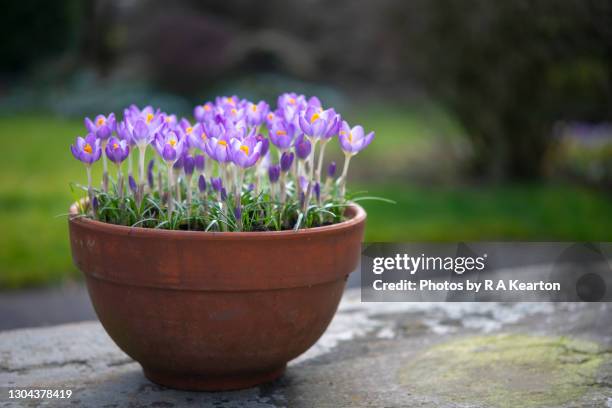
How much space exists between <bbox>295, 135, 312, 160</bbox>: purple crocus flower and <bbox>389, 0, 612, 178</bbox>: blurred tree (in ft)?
12.4

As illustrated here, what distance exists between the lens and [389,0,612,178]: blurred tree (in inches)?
211

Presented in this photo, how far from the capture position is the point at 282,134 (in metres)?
2.05

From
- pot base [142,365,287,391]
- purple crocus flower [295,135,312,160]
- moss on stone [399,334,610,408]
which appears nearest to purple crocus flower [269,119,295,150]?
purple crocus flower [295,135,312,160]

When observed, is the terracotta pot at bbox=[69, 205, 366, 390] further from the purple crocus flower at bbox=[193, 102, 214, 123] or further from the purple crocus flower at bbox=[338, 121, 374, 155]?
the purple crocus flower at bbox=[193, 102, 214, 123]

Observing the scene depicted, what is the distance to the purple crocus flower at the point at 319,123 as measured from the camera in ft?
6.49

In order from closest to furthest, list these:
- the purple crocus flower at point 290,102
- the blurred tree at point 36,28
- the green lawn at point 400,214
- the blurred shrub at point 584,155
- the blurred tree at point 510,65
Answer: the purple crocus flower at point 290,102 → the green lawn at point 400,214 → the blurred tree at point 510,65 → the blurred shrub at point 584,155 → the blurred tree at point 36,28

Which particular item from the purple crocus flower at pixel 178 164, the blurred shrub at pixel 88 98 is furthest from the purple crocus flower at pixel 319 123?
the blurred shrub at pixel 88 98

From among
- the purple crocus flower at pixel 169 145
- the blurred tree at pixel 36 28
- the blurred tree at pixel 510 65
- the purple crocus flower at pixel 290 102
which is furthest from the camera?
the blurred tree at pixel 36 28

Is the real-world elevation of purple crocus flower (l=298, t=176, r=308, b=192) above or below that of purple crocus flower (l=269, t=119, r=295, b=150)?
below

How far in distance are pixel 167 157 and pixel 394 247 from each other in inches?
102

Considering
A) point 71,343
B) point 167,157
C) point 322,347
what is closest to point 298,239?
point 167,157

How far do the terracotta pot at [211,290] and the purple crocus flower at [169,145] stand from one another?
224 mm

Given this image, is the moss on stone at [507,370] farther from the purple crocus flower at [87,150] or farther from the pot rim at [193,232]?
the purple crocus flower at [87,150]

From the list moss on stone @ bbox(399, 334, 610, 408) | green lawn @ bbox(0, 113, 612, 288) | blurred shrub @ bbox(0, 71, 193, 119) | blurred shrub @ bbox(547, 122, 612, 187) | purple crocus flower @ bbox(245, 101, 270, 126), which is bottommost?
moss on stone @ bbox(399, 334, 610, 408)
